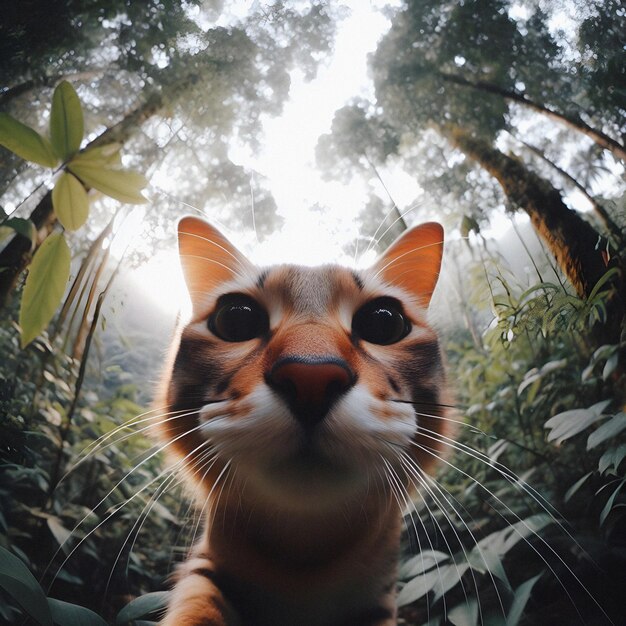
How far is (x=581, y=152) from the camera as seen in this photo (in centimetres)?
109

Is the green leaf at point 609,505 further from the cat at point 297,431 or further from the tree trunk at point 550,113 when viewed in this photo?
the tree trunk at point 550,113

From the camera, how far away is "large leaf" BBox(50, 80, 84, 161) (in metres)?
0.62

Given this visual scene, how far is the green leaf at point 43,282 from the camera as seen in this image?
2.10 feet

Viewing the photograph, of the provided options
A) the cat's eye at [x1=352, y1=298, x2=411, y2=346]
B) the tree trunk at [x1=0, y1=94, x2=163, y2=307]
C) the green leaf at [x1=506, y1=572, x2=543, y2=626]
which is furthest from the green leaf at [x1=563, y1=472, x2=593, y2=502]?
the tree trunk at [x1=0, y1=94, x2=163, y2=307]

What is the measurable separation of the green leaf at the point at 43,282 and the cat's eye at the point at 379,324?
0.54 m

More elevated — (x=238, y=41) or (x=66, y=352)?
(x=238, y=41)

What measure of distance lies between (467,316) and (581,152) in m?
0.51

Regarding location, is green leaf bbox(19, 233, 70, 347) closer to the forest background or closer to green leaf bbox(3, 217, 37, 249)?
green leaf bbox(3, 217, 37, 249)

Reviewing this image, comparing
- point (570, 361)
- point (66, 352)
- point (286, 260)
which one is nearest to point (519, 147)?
point (570, 361)

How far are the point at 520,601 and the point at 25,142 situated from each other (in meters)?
1.13

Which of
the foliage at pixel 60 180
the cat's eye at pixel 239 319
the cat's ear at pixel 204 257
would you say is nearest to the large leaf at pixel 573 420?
the cat's eye at pixel 239 319

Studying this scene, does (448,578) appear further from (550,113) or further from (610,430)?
(550,113)

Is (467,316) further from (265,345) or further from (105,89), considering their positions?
(105,89)

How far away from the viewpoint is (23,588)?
66cm
